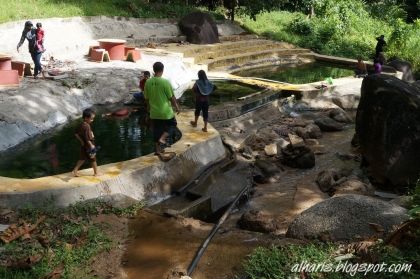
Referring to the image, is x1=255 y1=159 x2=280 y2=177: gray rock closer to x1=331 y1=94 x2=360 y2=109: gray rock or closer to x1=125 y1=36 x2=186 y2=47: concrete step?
x1=331 y1=94 x2=360 y2=109: gray rock

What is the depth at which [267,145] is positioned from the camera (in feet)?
42.5

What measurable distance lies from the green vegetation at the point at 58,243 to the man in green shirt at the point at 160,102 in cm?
196

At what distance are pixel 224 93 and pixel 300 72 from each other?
7573 millimetres

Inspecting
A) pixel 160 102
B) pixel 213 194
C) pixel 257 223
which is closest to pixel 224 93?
pixel 213 194

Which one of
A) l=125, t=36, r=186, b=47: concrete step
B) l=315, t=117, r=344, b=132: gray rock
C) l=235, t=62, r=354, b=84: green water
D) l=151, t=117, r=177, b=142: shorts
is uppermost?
l=125, t=36, r=186, b=47: concrete step

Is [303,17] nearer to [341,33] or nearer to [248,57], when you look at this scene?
[341,33]

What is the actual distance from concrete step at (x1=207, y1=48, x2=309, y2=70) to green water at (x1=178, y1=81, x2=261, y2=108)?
313 cm

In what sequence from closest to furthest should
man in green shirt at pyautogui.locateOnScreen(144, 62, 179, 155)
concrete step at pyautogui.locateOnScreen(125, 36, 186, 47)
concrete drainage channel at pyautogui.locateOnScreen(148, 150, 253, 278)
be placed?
concrete drainage channel at pyautogui.locateOnScreen(148, 150, 253, 278) < man in green shirt at pyautogui.locateOnScreen(144, 62, 179, 155) < concrete step at pyautogui.locateOnScreen(125, 36, 186, 47)

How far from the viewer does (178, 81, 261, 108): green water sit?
14968 mm

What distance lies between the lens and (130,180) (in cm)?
844

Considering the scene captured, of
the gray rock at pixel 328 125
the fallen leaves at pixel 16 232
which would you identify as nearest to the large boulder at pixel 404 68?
the gray rock at pixel 328 125

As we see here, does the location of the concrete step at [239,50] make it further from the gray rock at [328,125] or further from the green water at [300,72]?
the gray rock at [328,125]

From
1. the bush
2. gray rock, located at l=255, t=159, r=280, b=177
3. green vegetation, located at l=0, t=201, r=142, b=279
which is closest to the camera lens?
green vegetation, located at l=0, t=201, r=142, b=279

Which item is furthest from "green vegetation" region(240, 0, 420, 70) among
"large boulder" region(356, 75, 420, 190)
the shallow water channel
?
the shallow water channel
